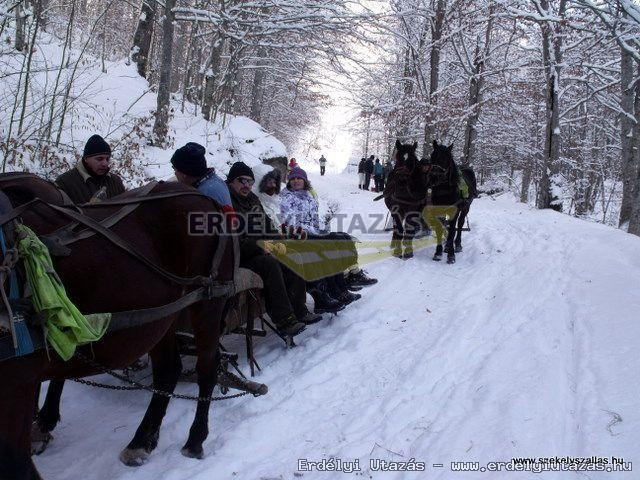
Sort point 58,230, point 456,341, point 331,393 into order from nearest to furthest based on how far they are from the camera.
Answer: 1. point 58,230
2. point 331,393
3. point 456,341

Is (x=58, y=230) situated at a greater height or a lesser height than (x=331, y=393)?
greater

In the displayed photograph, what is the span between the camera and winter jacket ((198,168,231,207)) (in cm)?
369

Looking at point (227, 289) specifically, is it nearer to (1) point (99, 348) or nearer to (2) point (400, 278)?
(1) point (99, 348)

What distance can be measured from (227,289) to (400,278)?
13.6ft

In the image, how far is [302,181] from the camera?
19.2ft

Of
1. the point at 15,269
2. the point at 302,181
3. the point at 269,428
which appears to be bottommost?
the point at 269,428

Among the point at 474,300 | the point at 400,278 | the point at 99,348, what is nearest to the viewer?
the point at 99,348

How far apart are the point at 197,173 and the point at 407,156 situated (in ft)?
17.5

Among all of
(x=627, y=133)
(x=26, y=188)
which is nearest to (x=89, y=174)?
(x=26, y=188)

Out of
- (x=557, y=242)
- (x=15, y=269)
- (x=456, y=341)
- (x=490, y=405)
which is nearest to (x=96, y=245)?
(x=15, y=269)

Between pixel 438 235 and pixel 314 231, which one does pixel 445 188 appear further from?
pixel 314 231

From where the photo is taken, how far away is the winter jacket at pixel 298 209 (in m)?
5.80

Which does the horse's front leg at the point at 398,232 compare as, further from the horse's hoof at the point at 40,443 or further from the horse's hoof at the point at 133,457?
the horse's hoof at the point at 40,443

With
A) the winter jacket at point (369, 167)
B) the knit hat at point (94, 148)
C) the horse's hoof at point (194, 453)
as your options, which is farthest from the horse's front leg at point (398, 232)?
the winter jacket at point (369, 167)
